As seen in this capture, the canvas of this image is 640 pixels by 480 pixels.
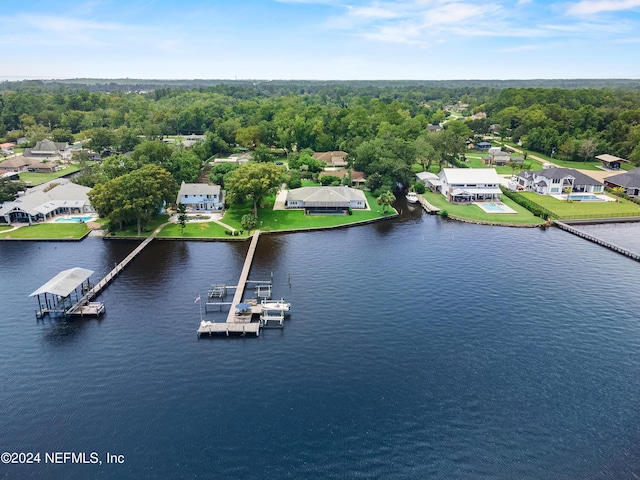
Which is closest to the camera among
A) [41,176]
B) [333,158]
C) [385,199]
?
[385,199]

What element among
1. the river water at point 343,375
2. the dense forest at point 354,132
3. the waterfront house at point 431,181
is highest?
the dense forest at point 354,132

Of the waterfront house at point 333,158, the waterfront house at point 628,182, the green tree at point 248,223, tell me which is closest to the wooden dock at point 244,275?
the green tree at point 248,223

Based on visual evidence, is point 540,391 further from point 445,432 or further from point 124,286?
point 124,286

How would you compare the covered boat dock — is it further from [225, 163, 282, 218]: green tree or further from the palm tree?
the palm tree

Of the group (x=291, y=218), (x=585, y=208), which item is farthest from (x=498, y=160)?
(x=291, y=218)

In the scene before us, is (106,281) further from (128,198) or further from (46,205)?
(46,205)

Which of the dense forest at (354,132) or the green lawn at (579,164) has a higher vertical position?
the dense forest at (354,132)

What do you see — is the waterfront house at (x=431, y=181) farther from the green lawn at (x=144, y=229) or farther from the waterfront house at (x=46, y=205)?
the waterfront house at (x=46, y=205)
